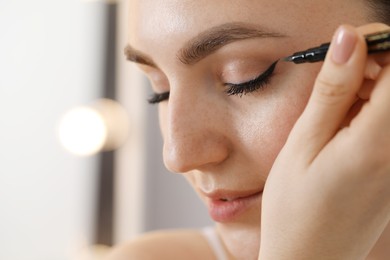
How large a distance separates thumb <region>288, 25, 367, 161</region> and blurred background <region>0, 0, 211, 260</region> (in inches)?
71.1

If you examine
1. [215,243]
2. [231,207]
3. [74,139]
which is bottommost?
[74,139]

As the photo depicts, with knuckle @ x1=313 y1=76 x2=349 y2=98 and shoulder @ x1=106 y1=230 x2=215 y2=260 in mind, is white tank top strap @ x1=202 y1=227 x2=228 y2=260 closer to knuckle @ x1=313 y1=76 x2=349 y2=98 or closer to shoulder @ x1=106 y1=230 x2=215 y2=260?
shoulder @ x1=106 y1=230 x2=215 y2=260

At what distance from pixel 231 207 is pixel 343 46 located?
0.40 m

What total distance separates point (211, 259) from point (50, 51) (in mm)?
1660

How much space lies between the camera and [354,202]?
527 mm

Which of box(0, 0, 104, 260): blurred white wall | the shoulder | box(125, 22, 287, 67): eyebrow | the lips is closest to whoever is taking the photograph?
box(125, 22, 287, 67): eyebrow

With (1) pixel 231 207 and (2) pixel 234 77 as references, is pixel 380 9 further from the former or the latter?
(1) pixel 231 207

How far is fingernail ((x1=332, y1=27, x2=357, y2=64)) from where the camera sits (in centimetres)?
50

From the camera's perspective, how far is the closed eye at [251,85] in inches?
28.3

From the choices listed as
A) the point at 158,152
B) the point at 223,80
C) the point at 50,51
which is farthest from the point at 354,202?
the point at 50,51

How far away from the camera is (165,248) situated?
115 cm

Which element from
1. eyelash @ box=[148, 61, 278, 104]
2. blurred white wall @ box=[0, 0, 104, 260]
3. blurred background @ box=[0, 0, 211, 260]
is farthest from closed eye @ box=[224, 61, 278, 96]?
blurred white wall @ box=[0, 0, 104, 260]

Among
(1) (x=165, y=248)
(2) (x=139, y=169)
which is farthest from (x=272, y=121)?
(2) (x=139, y=169)

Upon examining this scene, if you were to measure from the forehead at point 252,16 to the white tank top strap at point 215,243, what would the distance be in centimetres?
60
